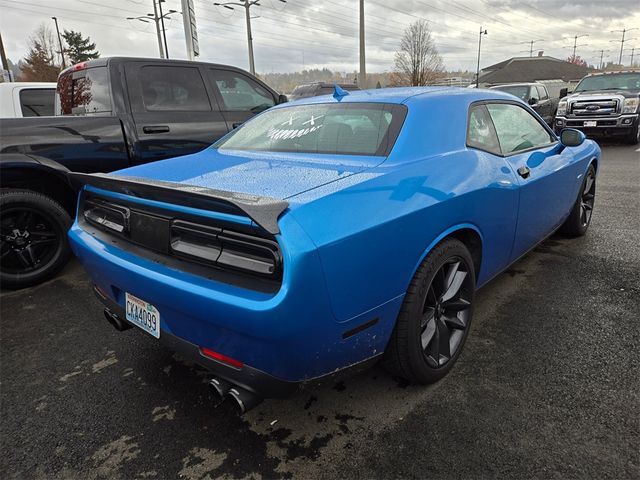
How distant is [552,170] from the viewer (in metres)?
3.35

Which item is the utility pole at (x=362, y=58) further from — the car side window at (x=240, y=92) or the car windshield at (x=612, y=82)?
the car side window at (x=240, y=92)

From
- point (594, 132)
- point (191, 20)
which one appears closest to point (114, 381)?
point (191, 20)

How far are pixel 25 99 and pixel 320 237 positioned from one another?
22.9ft

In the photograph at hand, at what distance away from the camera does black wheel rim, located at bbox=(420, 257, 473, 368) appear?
89.5 inches

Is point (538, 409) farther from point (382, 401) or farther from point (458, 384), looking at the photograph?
point (382, 401)

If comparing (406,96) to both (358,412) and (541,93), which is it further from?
(541,93)

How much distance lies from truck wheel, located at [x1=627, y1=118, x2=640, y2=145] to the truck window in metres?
12.4

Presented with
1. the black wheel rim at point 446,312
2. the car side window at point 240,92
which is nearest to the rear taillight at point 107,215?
the black wheel rim at point 446,312

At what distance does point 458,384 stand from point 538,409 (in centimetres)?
39

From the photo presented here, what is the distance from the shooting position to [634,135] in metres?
11.1

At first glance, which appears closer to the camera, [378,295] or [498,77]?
[378,295]

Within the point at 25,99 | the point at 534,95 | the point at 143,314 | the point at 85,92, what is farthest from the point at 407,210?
the point at 534,95

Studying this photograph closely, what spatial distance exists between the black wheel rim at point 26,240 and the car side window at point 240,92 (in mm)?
2233

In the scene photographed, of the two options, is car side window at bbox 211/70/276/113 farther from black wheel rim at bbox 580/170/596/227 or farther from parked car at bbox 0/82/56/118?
Answer: black wheel rim at bbox 580/170/596/227
